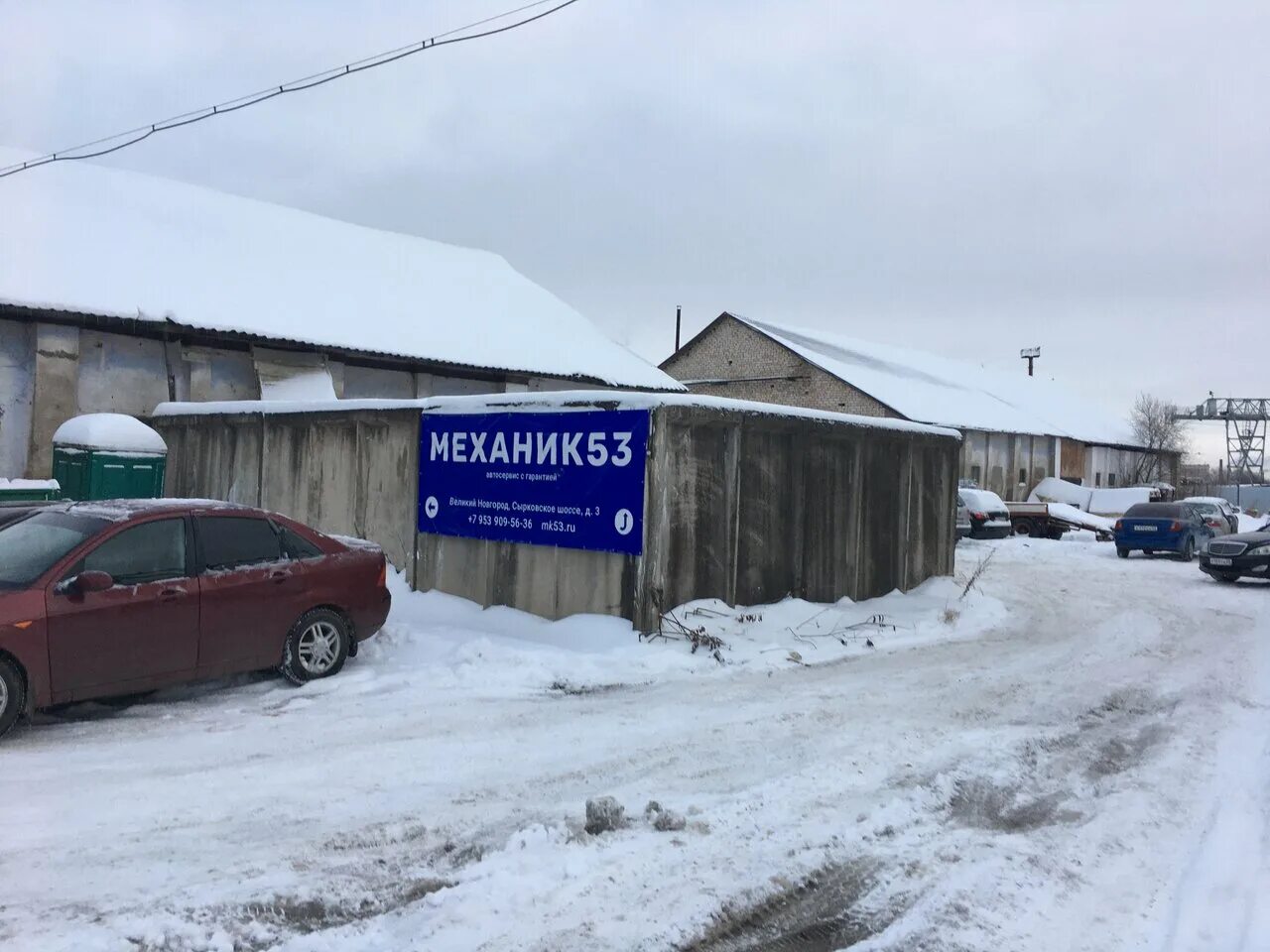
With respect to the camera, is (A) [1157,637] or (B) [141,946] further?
(A) [1157,637]

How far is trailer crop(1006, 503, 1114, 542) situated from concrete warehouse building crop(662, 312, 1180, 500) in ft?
20.2

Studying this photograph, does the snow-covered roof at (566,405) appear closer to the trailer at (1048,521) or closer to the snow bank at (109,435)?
the snow bank at (109,435)

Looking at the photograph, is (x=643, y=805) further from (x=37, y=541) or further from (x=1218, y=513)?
(x=1218, y=513)

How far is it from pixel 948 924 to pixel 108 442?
504 inches

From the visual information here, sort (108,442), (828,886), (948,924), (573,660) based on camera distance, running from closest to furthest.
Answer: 1. (948,924)
2. (828,886)
3. (573,660)
4. (108,442)

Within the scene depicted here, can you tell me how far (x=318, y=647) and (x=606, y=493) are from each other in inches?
124

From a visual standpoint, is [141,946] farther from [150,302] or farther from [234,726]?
[150,302]

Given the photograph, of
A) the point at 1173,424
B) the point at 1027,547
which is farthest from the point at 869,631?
the point at 1173,424

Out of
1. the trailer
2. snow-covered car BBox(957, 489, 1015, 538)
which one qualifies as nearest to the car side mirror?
snow-covered car BBox(957, 489, 1015, 538)

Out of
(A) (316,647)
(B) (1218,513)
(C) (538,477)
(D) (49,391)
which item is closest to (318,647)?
(A) (316,647)

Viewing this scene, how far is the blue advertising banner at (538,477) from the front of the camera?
9430mm

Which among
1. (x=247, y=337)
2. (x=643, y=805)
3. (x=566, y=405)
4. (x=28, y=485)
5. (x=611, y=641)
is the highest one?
(x=247, y=337)

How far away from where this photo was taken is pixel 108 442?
13.0 meters

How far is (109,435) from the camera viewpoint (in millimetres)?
13117
